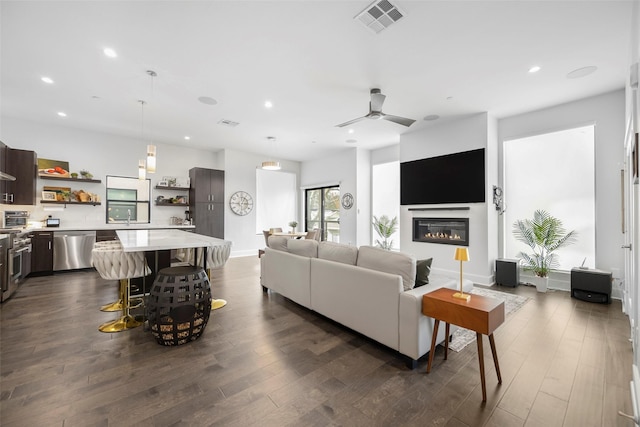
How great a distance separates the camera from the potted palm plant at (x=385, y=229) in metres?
6.96

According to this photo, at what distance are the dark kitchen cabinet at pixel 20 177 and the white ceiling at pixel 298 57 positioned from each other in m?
0.83

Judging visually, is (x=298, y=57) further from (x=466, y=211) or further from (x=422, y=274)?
(x=466, y=211)

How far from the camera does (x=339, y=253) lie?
289 centimetres

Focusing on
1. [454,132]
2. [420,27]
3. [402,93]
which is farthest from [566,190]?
[420,27]

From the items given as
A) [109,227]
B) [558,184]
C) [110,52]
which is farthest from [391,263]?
[109,227]

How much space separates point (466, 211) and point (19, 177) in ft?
27.5

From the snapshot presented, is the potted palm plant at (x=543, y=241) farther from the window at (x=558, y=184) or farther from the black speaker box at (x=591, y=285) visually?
the black speaker box at (x=591, y=285)

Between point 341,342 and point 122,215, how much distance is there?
21.1 ft

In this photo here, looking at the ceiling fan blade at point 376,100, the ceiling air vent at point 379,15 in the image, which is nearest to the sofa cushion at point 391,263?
the ceiling air vent at point 379,15

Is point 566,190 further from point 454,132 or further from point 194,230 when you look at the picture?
point 194,230

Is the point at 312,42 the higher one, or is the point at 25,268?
the point at 312,42

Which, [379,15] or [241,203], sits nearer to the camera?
[379,15]

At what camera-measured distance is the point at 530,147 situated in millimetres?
4801

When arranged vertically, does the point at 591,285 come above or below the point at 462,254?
below
